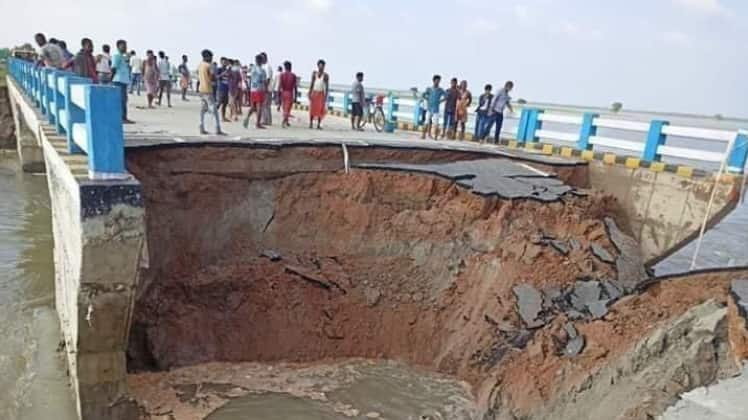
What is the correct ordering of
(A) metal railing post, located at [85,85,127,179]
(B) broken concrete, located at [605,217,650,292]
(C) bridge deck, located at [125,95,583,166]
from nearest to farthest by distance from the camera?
(A) metal railing post, located at [85,85,127,179]
(B) broken concrete, located at [605,217,650,292]
(C) bridge deck, located at [125,95,583,166]

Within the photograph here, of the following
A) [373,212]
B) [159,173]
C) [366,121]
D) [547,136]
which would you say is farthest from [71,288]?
[366,121]

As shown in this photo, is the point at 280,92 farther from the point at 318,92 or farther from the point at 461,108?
the point at 461,108

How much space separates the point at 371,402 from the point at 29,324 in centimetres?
492

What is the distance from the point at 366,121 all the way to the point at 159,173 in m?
8.80

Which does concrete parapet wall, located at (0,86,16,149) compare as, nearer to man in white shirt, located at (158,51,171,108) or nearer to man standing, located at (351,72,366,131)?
man in white shirt, located at (158,51,171,108)

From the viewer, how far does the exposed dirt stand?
21.1 ft

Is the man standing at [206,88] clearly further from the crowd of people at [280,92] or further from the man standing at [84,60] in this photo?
the man standing at [84,60]

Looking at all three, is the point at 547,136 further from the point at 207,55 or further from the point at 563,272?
the point at 207,55

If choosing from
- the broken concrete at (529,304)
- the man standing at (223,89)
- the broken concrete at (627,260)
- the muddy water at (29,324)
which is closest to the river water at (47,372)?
the muddy water at (29,324)

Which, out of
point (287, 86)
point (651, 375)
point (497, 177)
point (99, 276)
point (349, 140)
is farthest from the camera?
point (287, 86)

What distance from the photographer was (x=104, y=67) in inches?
463

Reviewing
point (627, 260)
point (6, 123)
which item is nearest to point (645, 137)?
point (627, 260)

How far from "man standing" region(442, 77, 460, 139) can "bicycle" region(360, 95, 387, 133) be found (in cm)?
159

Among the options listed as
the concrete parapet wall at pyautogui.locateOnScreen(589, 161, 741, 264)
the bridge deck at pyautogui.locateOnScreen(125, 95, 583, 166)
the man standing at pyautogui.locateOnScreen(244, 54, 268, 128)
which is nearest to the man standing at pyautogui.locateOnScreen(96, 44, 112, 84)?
the bridge deck at pyautogui.locateOnScreen(125, 95, 583, 166)
